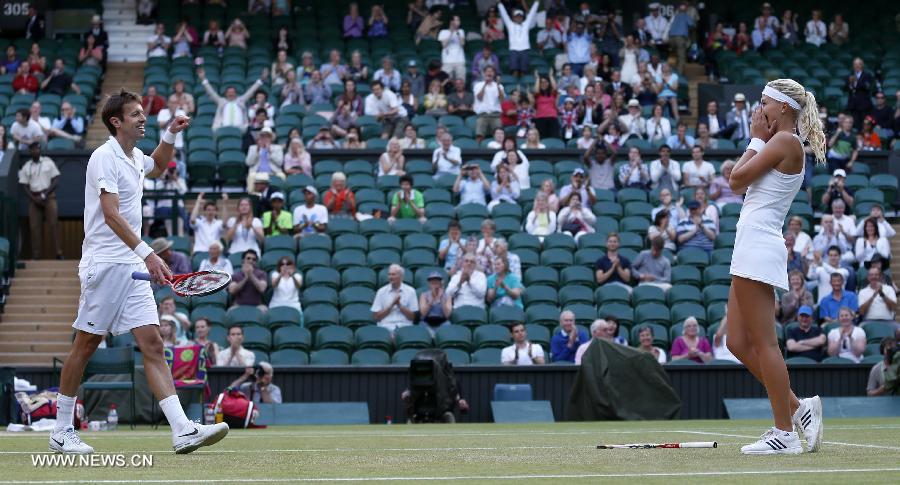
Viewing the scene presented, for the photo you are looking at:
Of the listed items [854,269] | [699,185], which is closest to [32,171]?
[699,185]

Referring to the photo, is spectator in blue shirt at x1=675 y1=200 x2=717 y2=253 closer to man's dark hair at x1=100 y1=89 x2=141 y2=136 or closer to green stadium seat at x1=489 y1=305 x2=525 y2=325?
green stadium seat at x1=489 y1=305 x2=525 y2=325

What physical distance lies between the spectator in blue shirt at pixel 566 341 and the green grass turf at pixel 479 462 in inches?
286

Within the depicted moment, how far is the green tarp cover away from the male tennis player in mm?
8389

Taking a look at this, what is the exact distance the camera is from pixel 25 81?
23.4 m

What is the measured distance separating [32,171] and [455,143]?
6.43 meters

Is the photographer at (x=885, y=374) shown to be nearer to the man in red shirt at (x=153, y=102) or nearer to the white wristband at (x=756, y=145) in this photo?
the white wristband at (x=756, y=145)

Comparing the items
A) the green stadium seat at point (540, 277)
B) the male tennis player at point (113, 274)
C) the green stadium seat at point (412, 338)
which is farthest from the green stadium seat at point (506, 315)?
the male tennis player at point (113, 274)

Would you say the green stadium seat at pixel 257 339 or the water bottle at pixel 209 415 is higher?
the green stadium seat at pixel 257 339

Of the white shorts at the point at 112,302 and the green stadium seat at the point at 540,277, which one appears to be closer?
the white shorts at the point at 112,302

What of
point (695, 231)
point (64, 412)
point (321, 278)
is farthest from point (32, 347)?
point (64, 412)

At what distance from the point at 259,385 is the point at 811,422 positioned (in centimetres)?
898

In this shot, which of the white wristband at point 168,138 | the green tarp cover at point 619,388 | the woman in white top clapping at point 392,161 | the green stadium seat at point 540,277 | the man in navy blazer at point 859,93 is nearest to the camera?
the white wristband at point 168,138

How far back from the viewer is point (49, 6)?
27828 millimetres

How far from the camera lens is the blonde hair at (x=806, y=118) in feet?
23.9
